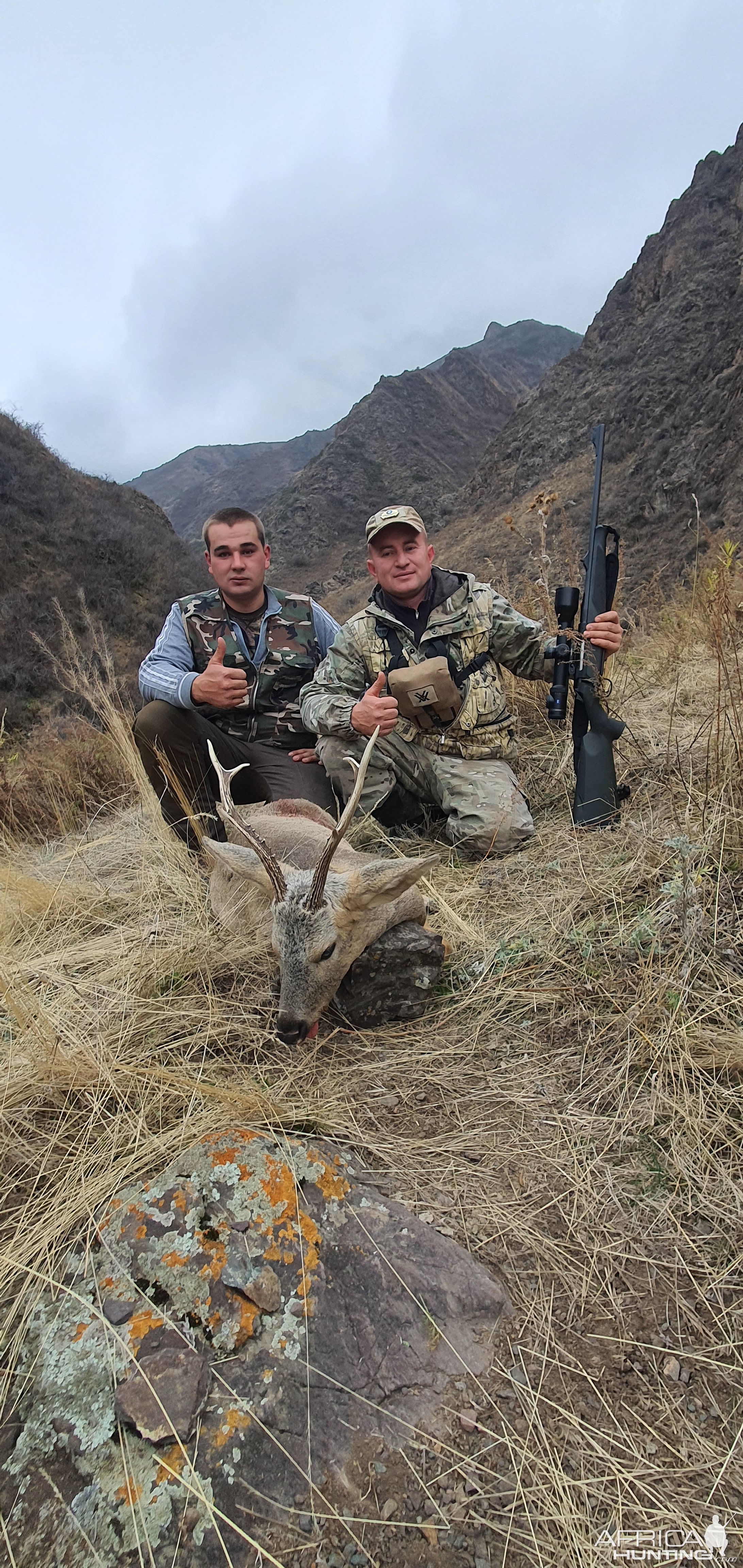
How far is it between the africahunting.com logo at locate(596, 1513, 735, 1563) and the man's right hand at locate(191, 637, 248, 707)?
3.58 meters

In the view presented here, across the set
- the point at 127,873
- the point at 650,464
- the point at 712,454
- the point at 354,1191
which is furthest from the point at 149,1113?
the point at 650,464

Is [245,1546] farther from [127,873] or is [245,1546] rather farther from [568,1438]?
[127,873]

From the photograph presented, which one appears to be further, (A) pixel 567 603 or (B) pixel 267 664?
(B) pixel 267 664

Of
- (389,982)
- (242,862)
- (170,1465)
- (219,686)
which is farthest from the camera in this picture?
(219,686)

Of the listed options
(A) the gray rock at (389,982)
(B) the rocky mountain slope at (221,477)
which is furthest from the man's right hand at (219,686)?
(B) the rocky mountain slope at (221,477)

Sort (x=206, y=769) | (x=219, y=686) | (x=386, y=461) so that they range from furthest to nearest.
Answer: (x=386, y=461) < (x=206, y=769) < (x=219, y=686)

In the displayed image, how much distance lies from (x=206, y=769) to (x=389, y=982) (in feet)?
7.56

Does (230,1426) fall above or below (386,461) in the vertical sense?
below

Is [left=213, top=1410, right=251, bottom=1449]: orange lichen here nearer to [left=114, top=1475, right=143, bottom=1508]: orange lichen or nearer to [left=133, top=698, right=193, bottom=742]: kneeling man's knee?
[left=114, top=1475, right=143, bottom=1508]: orange lichen

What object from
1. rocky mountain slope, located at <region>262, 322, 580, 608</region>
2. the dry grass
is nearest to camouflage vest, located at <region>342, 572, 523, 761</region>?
the dry grass

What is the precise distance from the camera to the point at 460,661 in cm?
422

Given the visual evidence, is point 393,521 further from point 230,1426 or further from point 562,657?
point 230,1426

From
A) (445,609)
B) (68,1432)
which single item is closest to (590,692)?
(445,609)

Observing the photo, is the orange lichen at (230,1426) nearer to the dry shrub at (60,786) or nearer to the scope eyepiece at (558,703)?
the scope eyepiece at (558,703)
